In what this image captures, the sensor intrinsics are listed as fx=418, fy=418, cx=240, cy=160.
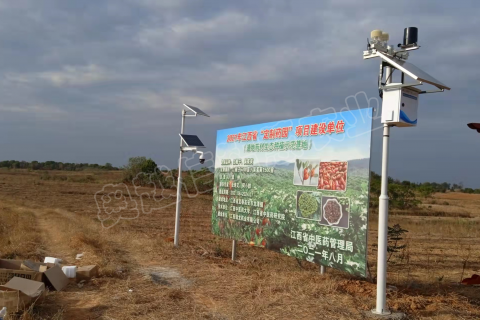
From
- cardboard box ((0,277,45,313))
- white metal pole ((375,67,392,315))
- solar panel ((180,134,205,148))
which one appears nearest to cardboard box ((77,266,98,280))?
cardboard box ((0,277,45,313))

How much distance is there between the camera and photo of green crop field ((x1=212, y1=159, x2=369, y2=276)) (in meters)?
5.78

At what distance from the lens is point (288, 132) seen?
7.53 m

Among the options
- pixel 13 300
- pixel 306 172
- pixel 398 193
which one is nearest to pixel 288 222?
pixel 306 172

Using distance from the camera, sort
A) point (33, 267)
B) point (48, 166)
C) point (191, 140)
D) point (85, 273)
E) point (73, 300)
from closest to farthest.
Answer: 1. point (73, 300)
2. point (33, 267)
3. point (85, 273)
4. point (191, 140)
5. point (48, 166)

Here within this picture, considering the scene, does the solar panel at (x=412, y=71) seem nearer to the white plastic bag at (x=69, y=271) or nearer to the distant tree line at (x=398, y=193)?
the white plastic bag at (x=69, y=271)

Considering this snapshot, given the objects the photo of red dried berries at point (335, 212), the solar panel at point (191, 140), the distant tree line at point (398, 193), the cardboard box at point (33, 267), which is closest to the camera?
the photo of red dried berries at point (335, 212)

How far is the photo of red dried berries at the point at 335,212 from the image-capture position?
6.01 metres

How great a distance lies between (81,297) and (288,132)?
427cm

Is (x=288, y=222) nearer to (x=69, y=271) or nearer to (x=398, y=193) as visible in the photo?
(x=69, y=271)

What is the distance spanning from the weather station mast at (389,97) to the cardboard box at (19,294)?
4087 millimetres

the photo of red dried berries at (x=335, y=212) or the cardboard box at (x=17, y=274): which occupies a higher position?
the photo of red dried berries at (x=335, y=212)

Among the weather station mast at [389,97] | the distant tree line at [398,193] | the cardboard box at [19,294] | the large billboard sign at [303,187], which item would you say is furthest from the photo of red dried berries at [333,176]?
the distant tree line at [398,193]

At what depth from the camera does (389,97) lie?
5125 mm

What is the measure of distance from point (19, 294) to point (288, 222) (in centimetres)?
420
